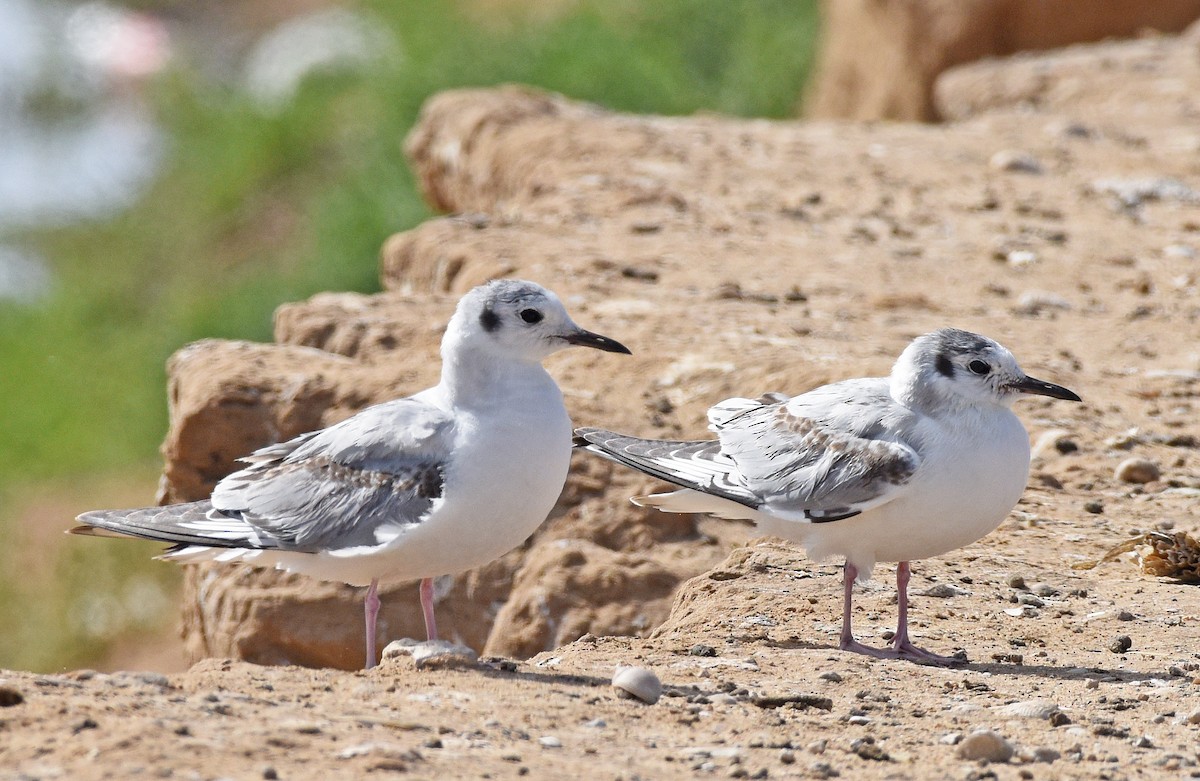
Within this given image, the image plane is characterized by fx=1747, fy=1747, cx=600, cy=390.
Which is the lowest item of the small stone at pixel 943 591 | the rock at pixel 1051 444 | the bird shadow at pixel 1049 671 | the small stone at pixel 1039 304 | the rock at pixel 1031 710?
the rock at pixel 1031 710

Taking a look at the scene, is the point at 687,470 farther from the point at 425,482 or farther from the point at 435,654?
the point at 435,654

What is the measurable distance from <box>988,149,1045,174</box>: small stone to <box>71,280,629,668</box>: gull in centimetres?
602

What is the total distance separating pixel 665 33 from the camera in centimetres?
1888

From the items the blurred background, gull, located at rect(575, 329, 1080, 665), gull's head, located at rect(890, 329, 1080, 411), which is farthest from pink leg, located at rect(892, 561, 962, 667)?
the blurred background

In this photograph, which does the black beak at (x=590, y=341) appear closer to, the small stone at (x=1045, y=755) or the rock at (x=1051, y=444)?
the small stone at (x=1045, y=755)

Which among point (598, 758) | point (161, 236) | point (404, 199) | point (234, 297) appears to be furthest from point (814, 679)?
point (161, 236)

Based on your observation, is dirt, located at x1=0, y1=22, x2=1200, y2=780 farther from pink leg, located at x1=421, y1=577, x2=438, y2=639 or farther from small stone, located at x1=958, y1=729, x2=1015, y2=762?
pink leg, located at x1=421, y1=577, x2=438, y2=639

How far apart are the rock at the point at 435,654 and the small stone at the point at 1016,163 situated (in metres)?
6.93

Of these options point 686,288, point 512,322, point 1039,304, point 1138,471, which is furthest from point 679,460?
point 1039,304

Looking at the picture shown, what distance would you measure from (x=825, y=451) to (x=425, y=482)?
1.25 metres

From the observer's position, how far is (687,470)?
568 centimetres

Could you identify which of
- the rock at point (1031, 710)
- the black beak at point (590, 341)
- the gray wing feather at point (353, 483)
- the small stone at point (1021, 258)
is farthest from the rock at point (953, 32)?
the rock at point (1031, 710)

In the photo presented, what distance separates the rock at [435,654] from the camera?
4.73 m

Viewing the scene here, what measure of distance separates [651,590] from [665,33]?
1331 cm
